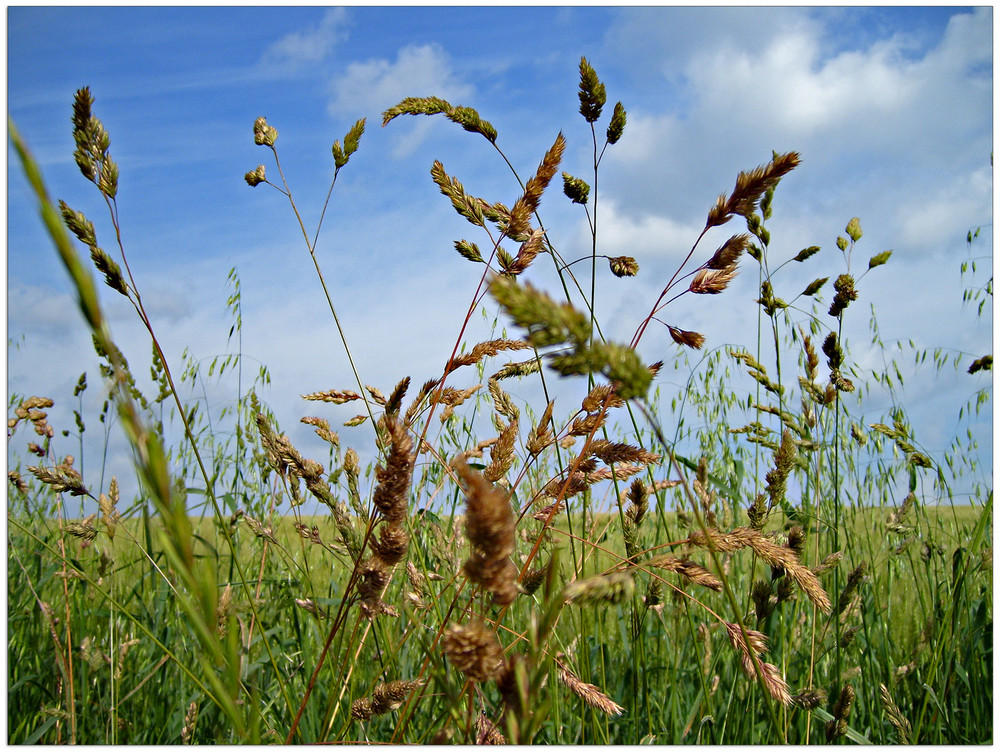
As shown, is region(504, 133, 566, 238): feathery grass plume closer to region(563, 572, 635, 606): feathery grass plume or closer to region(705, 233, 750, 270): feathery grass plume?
region(705, 233, 750, 270): feathery grass plume

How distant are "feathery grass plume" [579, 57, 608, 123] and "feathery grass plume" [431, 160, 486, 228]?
376mm

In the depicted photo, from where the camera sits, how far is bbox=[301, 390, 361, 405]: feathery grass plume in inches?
52.2

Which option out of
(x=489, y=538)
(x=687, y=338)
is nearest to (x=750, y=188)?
(x=687, y=338)

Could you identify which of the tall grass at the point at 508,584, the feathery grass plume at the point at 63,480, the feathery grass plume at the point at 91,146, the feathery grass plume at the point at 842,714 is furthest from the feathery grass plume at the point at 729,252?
the feathery grass plume at the point at 63,480

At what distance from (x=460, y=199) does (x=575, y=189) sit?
0.36 m

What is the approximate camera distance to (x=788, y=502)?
7.20 feet

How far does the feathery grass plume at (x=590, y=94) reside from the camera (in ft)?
4.78

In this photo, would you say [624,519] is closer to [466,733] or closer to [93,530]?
[466,733]

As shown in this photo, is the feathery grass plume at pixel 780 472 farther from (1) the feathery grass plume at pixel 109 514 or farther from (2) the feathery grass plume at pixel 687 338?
(1) the feathery grass plume at pixel 109 514

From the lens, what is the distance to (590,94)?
4.84 feet

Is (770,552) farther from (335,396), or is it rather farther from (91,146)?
(91,146)

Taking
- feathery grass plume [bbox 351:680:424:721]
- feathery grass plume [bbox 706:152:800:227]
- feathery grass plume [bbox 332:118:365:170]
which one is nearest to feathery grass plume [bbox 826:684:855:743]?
feathery grass plume [bbox 351:680:424:721]

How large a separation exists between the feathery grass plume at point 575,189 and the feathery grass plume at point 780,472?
690 mm

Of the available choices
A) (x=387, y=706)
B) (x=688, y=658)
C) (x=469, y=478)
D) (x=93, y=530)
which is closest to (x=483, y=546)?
(x=469, y=478)
